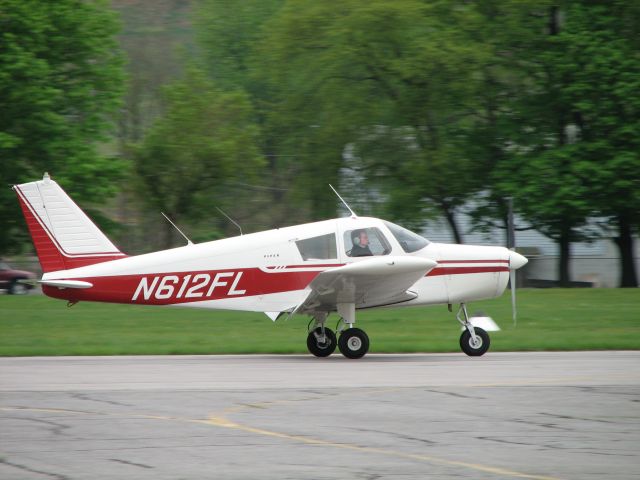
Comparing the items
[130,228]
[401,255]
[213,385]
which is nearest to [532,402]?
[213,385]

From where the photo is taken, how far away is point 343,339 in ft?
53.9

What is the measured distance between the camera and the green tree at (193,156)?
41344mm

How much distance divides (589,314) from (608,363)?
1007cm

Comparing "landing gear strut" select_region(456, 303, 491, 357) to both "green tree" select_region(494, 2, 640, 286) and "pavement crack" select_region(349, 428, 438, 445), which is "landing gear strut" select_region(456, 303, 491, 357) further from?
"green tree" select_region(494, 2, 640, 286)

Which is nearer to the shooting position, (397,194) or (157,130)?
(397,194)

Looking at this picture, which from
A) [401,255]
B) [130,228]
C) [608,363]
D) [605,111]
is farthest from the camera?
[130,228]

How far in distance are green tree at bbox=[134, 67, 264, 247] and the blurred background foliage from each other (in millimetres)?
68

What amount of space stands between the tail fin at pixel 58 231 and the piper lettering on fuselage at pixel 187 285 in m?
0.86

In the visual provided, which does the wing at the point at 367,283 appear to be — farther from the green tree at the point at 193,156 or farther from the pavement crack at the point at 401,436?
the green tree at the point at 193,156

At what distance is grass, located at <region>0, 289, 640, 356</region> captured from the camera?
18500 mm

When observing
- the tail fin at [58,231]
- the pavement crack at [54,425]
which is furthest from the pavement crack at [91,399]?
the tail fin at [58,231]

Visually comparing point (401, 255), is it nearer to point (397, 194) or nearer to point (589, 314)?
point (589, 314)

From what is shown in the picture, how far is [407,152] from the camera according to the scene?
1555 inches

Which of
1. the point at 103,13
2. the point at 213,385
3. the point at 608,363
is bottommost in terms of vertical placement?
the point at 608,363
